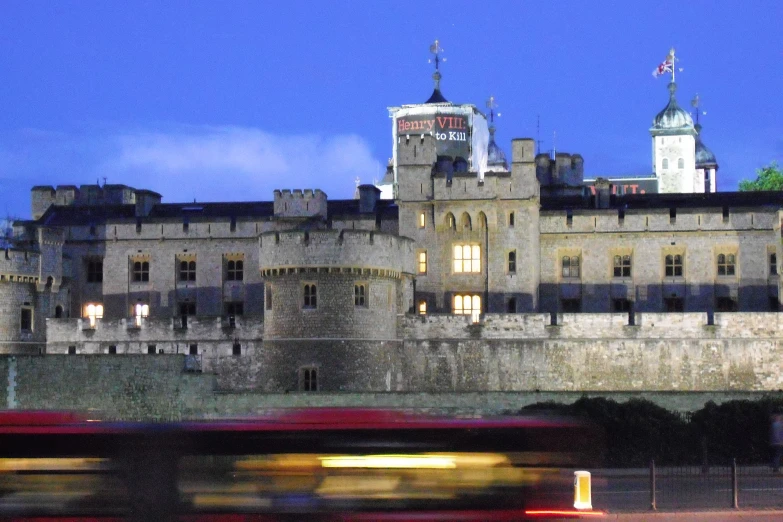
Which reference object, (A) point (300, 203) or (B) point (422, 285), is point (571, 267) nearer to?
(B) point (422, 285)

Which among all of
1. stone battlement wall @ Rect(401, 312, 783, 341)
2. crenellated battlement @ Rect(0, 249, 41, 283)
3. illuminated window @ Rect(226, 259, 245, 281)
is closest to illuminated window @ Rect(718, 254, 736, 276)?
stone battlement wall @ Rect(401, 312, 783, 341)

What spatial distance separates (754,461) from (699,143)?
90.6 metres

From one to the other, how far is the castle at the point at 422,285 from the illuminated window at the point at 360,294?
6 cm

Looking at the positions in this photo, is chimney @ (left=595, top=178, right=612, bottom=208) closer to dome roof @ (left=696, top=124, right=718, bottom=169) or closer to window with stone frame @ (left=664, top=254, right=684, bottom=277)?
window with stone frame @ (left=664, top=254, right=684, bottom=277)

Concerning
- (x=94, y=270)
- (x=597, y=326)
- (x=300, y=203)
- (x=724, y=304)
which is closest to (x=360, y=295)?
(x=597, y=326)

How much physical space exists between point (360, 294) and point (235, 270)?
42.8 ft

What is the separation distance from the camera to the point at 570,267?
60.2m

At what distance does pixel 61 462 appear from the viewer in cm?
1755

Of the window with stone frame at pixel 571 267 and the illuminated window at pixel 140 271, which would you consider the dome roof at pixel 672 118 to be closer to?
the window with stone frame at pixel 571 267

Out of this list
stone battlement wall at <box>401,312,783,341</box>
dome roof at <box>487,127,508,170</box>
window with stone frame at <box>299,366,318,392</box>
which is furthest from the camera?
dome roof at <box>487,127,508,170</box>

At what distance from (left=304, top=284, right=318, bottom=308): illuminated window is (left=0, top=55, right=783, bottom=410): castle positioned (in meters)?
0.09

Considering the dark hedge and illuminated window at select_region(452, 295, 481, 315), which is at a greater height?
illuminated window at select_region(452, 295, 481, 315)

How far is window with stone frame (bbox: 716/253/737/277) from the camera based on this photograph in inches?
2320

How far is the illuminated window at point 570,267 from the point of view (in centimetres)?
6009
